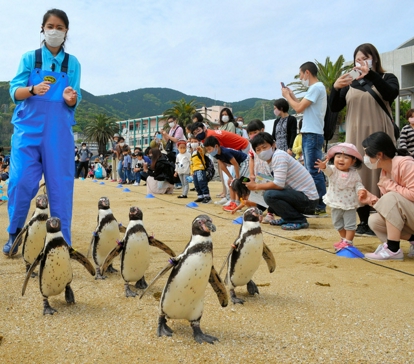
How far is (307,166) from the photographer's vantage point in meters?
5.67

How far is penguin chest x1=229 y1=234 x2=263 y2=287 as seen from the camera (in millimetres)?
2613

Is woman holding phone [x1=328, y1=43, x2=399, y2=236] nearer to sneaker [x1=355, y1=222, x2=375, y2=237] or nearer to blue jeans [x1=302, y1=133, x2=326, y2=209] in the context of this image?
sneaker [x1=355, y1=222, x2=375, y2=237]

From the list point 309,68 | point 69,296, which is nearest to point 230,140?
point 309,68

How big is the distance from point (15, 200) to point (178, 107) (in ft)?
154

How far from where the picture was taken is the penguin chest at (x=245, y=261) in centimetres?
261

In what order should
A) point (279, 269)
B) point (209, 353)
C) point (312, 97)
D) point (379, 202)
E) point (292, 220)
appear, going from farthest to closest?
point (312, 97) → point (292, 220) → point (379, 202) → point (279, 269) → point (209, 353)

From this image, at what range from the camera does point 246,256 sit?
8.63ft

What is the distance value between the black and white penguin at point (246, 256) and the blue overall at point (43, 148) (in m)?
1.61

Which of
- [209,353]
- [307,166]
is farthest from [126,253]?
[307,166]

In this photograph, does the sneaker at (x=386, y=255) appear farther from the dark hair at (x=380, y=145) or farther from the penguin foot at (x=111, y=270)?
the penguin foot at (x=111, y=270)

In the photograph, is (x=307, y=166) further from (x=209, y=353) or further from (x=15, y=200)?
(x=209, y=353)

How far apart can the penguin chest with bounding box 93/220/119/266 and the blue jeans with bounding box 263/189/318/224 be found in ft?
7.83

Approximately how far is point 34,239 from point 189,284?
5.15 ft

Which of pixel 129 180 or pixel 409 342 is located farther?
pixel 129 180
